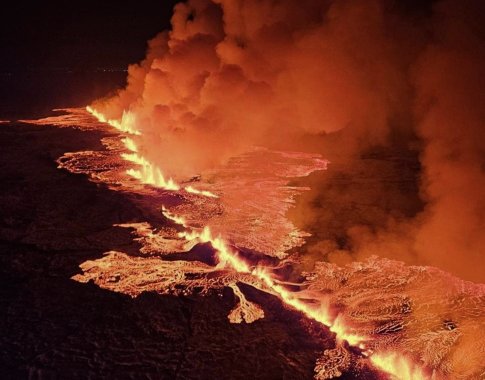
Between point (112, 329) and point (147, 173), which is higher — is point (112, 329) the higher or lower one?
the lower one

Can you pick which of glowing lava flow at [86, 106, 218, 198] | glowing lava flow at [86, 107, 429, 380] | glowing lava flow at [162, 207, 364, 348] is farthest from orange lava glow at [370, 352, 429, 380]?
glowing lava flow at [86, 106, 218, 198]

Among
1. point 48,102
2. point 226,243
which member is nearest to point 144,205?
point 226,243

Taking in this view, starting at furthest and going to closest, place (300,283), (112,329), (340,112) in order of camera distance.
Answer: (340,112)
(300,283)
(112,329)

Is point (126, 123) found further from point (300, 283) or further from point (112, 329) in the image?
point (112, 329)

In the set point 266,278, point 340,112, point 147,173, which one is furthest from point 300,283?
point 340,112

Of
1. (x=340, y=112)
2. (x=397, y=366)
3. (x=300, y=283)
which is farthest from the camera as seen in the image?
(x=340, y=112)

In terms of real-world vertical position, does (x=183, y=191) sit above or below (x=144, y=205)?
above

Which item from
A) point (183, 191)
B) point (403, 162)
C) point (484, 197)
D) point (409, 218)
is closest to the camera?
point (484, 197)

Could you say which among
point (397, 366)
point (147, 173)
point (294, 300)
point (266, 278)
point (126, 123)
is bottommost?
point (397, 366)

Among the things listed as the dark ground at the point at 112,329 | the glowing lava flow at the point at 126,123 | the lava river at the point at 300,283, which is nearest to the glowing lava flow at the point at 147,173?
the lava river at the point at 300,283

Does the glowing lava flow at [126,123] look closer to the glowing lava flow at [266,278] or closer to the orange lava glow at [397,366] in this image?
the glowing lava flow at [266,278]

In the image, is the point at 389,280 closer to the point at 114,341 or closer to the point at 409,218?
the point at 409,218
